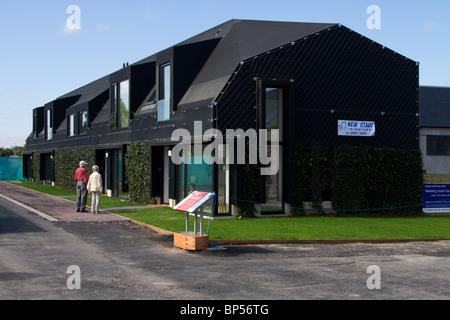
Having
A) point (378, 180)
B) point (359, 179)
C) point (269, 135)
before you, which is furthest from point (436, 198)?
point (269, 135)

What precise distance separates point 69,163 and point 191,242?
25540 mm

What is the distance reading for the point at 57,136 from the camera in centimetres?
3975

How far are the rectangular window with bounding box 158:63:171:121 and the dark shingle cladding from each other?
56.8ft

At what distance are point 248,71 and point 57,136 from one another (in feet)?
82.4

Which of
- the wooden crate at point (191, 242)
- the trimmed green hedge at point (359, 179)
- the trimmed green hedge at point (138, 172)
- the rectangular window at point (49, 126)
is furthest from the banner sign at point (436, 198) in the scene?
the rectangular window at point (49, 126)

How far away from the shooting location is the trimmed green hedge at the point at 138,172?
23087 millimetres

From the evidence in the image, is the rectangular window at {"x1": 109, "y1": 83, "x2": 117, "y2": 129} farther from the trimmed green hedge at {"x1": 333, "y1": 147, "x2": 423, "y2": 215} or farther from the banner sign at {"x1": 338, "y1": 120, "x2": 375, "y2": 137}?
the trimmed green hedge at {"x1": 333, "y1": 147, "x2": 423, "y2": 215}

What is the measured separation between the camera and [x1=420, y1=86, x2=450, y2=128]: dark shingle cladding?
1264 inches

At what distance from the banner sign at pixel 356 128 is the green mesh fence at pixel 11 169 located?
41969mm

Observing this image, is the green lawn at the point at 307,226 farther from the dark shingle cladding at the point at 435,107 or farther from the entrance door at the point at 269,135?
the dark shingle cladding at the point at 435,107

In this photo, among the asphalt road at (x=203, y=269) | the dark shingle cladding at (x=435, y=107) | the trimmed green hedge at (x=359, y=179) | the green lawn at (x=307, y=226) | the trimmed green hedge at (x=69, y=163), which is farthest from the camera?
the dark shingle cladding at (x=435, y=107)

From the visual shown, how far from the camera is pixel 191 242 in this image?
11930 millimetres
